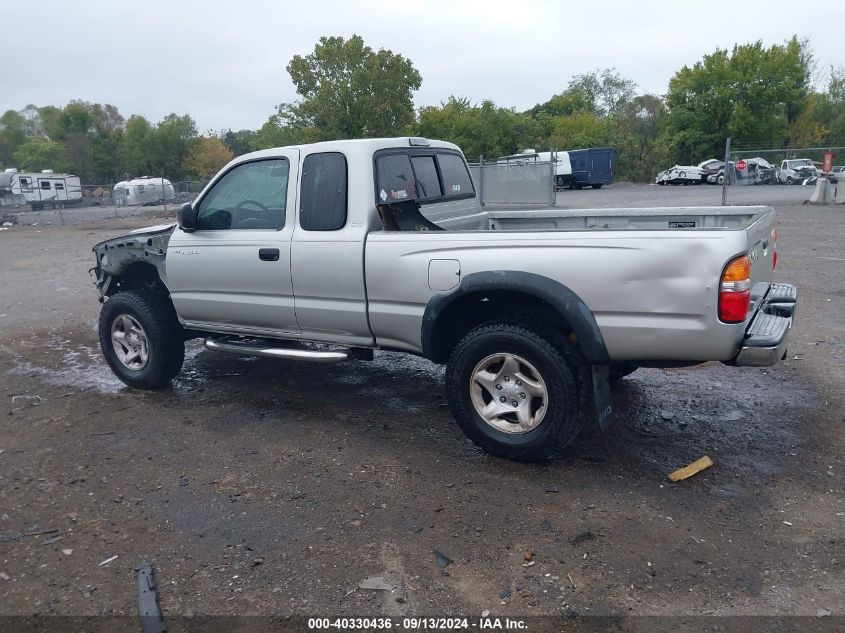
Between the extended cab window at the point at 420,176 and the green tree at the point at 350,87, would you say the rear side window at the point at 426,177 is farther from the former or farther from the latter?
the green tree at the point at 350,87

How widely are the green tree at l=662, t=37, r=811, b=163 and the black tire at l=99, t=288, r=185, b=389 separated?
4933 centimetres

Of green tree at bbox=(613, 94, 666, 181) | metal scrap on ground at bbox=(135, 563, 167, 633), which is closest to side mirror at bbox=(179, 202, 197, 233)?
metal scrap on ground at bbox=(135, 563, 167, 633)

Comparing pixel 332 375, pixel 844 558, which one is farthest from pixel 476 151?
pixel 844 558

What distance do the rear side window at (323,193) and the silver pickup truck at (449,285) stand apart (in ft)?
Result: 0.03

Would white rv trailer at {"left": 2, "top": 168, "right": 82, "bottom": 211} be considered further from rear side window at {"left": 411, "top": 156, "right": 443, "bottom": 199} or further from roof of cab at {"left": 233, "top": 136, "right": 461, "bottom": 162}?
rear side window at {"left": 411, "top": 156, "right": 443, "bottom": 199}

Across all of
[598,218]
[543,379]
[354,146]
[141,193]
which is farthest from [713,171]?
[543,379]

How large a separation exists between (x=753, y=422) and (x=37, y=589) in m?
4.37

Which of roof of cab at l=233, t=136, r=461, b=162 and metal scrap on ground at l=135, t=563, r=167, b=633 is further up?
roof of cab at l=233, t=136, r=461, b=162

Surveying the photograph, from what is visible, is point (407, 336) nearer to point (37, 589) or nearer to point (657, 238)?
point (657, 238)

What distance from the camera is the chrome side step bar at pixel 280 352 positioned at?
4793mm

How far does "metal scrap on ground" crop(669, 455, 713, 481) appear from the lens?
13.0ft

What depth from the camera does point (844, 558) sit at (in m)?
3.12

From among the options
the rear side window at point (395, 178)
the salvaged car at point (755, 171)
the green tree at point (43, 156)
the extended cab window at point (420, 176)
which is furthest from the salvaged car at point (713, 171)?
the green tree at point (43, 156)

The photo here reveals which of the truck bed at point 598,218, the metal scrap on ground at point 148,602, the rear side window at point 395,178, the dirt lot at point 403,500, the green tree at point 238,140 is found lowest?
the metal scrap on ground at point 148,602
